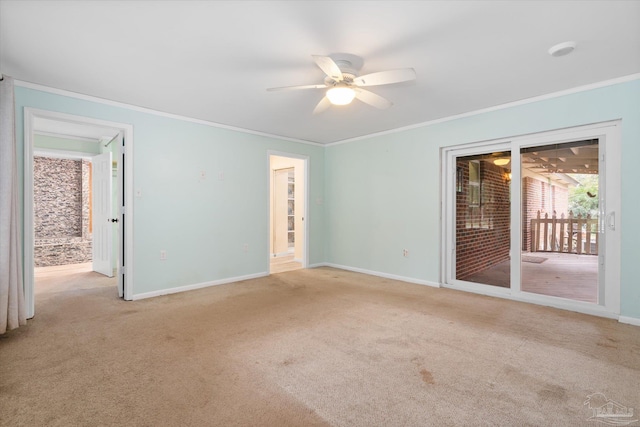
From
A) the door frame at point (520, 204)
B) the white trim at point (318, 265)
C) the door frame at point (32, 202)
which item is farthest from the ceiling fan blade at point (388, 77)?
the white trim at point (318, 265)

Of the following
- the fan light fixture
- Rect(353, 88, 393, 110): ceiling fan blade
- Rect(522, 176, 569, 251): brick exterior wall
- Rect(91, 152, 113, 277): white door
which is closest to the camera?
the fan light fixture

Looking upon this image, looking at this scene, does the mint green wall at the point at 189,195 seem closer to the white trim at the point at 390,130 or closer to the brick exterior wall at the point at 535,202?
the white trim at the point at 390,130

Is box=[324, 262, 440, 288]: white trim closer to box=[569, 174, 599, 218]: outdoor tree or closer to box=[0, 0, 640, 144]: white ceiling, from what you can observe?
box=[569, 174, 599, 218]: outdoor tree

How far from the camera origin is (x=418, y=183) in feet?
15.6

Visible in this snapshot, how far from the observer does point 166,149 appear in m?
4.22

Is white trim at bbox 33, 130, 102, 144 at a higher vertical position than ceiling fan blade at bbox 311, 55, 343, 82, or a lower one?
higher

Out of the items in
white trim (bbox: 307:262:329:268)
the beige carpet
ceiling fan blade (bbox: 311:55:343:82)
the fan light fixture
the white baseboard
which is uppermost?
ceiling fan blade (bbox: 311:55:343:82)

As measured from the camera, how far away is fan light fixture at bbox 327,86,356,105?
2.75m

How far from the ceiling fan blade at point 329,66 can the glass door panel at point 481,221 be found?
9.12 feet

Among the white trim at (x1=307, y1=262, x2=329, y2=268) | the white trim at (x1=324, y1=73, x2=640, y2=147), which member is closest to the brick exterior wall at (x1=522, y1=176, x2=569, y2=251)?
the white trim at (x1=324, y1=73, x2=640, y2=147)

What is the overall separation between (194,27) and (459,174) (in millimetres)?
3845

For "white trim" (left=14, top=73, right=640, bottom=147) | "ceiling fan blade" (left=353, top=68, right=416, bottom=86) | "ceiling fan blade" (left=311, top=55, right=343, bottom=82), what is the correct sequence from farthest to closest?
"white trim" (left=14, top=73, right=640, bottom=147), "ceiling fan blade" (left=353, top=68, right=416, bottom=86), "ceiling fan blade" (left=311, top=55, right=343, bottom=82)

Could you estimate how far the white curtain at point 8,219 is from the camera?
2.82 m

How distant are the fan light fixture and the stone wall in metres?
6.38
